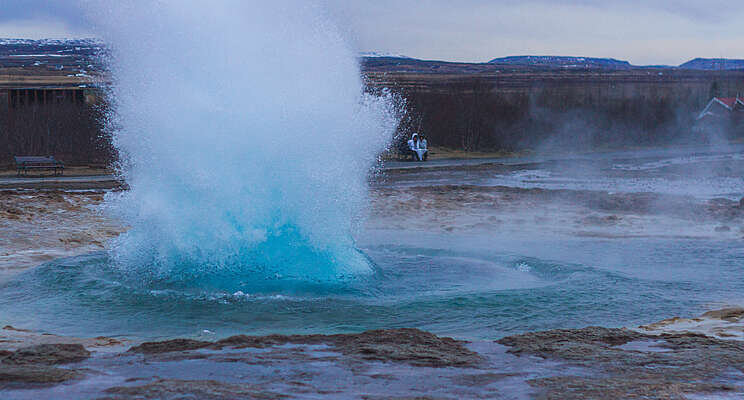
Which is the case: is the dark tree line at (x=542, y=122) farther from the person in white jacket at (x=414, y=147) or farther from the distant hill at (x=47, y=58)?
the distant hill at (x=47, y=58)

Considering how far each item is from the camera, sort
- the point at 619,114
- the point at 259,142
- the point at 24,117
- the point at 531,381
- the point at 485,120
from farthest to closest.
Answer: the point at 619,114
the point at 485,120
the point at 24,117
the point at 259,142
the point at 531,381

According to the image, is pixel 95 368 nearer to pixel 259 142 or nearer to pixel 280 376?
pixel 280 376

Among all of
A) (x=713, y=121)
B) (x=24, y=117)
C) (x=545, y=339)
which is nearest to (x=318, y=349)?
(x=545, y=339)

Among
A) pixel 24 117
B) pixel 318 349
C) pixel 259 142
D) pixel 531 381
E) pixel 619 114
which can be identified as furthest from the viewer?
pixel 619 114

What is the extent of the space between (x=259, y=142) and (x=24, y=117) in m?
23.3

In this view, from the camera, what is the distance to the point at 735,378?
5695 mm

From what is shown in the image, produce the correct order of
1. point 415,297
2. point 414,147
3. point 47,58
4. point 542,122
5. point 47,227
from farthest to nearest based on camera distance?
point 47,58, point 542,122, point 414,147, point 47,227, point 415,297

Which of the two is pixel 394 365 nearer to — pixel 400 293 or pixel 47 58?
pixel 400 293

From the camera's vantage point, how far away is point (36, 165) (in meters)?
25.1

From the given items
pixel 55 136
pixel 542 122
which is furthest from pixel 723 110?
pixel 55 136

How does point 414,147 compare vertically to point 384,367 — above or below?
above

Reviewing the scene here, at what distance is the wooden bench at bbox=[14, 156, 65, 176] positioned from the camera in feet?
81.1

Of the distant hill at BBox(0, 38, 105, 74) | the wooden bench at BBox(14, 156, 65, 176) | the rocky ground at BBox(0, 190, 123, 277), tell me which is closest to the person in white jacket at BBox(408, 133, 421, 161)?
the wooden bench at BBox(14, 156, 65, 176)

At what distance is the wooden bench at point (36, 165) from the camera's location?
24.7 metres
